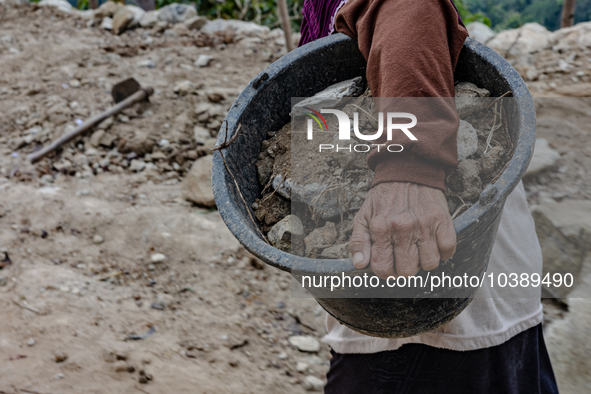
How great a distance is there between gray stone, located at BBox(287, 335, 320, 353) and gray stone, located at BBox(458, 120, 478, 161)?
1.31 meters

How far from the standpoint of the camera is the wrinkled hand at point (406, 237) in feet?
2.45

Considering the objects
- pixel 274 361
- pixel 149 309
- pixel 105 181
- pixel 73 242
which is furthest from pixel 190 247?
pixel 105 181

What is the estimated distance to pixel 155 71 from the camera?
398 centimetres

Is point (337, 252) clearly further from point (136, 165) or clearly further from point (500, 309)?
point (136, 165)

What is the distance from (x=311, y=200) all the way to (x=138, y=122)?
9.15 feet

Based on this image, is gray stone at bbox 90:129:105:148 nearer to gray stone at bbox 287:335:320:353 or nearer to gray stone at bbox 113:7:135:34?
gray stone at bbox 113:7:135:34

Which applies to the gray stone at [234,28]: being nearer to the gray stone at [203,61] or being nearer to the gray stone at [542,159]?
the gray stone at [203,61]

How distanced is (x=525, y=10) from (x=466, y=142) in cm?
3084

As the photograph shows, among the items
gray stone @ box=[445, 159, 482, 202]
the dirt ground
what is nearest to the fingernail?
gray stone @ box=[445, 159, 482, 202]

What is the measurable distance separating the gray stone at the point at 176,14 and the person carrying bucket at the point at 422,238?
13.7ft

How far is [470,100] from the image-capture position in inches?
39.2

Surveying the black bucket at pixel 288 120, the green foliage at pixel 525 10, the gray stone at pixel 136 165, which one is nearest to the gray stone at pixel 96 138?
the gray stone at pixel 136 165

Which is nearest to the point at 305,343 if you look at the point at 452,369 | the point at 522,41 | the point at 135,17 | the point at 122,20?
the point at 452,369

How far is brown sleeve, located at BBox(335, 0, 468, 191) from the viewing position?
794mm
